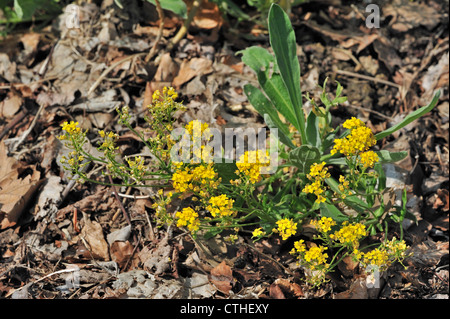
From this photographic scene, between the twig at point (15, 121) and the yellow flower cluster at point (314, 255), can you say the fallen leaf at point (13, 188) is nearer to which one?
the twig at point (15, 121)

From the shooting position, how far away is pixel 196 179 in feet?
7.93

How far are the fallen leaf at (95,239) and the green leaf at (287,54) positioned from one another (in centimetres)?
149

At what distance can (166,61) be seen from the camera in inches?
144

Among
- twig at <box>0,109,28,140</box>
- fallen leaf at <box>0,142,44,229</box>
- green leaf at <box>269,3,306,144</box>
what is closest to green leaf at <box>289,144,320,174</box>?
green leaf at <box>269,3,306,144</box>

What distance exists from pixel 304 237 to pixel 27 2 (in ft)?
9.65

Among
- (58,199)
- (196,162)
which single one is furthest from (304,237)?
(58,199)

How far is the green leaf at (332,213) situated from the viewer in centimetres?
273

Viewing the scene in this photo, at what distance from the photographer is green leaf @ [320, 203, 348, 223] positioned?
8.95ft

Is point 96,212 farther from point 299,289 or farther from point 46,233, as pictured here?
point 299,289

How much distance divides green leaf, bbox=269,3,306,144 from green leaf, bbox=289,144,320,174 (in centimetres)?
22

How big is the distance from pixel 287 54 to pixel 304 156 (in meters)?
0.71

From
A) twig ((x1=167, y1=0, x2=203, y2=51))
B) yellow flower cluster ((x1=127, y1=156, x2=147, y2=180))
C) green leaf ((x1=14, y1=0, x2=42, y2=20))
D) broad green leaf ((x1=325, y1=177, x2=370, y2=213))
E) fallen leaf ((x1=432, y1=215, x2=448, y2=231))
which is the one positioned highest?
green leaf ((x1=14, y1=0, x2=42, y2=20))

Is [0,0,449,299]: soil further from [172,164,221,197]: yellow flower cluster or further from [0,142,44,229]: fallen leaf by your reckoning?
[172,164,221,197]: yellow flower cluster

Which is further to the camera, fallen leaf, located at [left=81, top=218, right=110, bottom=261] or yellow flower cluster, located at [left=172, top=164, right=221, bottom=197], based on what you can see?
fallen leaf, located at [left=81, top=218, right=110, bottom=261]
